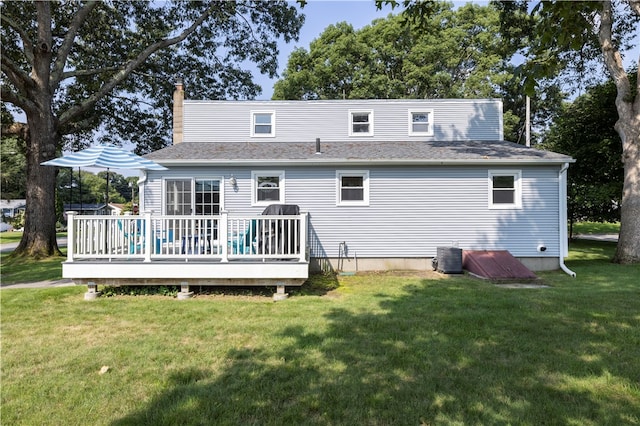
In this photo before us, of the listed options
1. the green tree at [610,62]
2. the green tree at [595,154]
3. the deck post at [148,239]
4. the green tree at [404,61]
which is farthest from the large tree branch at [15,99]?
the green tree at [595,154]

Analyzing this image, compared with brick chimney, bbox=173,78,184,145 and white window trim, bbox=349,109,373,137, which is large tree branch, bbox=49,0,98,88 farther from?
white window trim, bbox=349,109,373,137

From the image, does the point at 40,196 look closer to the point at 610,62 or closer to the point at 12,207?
the point at 610,62

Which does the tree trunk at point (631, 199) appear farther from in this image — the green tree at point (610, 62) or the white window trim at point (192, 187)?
the white window trim at point (192, 187)

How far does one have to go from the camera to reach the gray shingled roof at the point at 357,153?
9.78 m

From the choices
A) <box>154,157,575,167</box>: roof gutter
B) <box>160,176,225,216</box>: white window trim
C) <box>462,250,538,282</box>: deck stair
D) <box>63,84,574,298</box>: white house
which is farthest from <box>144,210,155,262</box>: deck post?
<box>462,250,538,282</box>: deck stair

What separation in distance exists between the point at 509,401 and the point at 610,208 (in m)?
18.7

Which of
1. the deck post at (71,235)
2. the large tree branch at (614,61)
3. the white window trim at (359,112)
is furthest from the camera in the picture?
the white window trim at (359,112)

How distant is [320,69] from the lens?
27.7 m

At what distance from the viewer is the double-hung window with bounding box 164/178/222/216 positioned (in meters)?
10.2

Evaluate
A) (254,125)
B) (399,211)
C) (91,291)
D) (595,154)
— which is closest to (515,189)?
(399,211)

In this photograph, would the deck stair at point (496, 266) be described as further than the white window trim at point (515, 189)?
No

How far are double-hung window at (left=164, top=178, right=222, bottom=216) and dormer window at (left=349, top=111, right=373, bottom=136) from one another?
17.3ft

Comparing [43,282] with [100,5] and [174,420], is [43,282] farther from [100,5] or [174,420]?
[100,5]

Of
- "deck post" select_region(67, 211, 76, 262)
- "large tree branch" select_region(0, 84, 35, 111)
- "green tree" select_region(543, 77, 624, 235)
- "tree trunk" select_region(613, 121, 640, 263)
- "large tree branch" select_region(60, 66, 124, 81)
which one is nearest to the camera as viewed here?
"deck post" select_region(67, 211, 76, 262)
